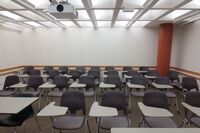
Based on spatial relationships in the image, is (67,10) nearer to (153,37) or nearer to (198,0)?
(198,0)

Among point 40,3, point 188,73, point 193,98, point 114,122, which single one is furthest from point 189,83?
point 40,3

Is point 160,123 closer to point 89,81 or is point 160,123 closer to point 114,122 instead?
point 114,122

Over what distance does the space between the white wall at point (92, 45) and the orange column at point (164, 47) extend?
100 centimetres

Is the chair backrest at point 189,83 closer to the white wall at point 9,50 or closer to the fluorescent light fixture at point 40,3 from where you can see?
the fluorescent light fixture at point 40,3

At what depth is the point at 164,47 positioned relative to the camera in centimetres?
675

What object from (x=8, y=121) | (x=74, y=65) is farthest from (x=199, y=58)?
(x=8, y=121)

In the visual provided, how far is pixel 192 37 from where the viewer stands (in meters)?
6.11

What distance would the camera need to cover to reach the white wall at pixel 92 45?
783cm

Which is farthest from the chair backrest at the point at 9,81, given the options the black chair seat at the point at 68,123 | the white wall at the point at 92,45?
the white wall at the point at 92,45

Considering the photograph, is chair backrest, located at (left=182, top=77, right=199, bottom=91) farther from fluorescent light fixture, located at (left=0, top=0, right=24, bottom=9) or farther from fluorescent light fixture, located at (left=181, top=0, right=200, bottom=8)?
fluorescent light fixture, located at (left=0, top=0, right=24, bottom=9)

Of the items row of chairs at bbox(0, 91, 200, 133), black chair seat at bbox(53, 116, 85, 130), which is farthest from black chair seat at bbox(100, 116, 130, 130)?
black chair seat at bbox(53, 116, 85, 130)

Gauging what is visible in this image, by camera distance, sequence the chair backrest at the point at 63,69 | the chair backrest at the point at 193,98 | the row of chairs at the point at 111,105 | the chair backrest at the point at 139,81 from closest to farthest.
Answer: the row of chairs at the point at 111,105
the chair backrest at the point at 193,98
the chair backrest at the point at 139,81
the chair backrest at the point at 63,69

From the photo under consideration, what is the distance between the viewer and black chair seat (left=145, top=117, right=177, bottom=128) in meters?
2.55

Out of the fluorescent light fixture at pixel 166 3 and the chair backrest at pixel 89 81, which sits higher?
the fluorescent light fixture at pixel 166 3
